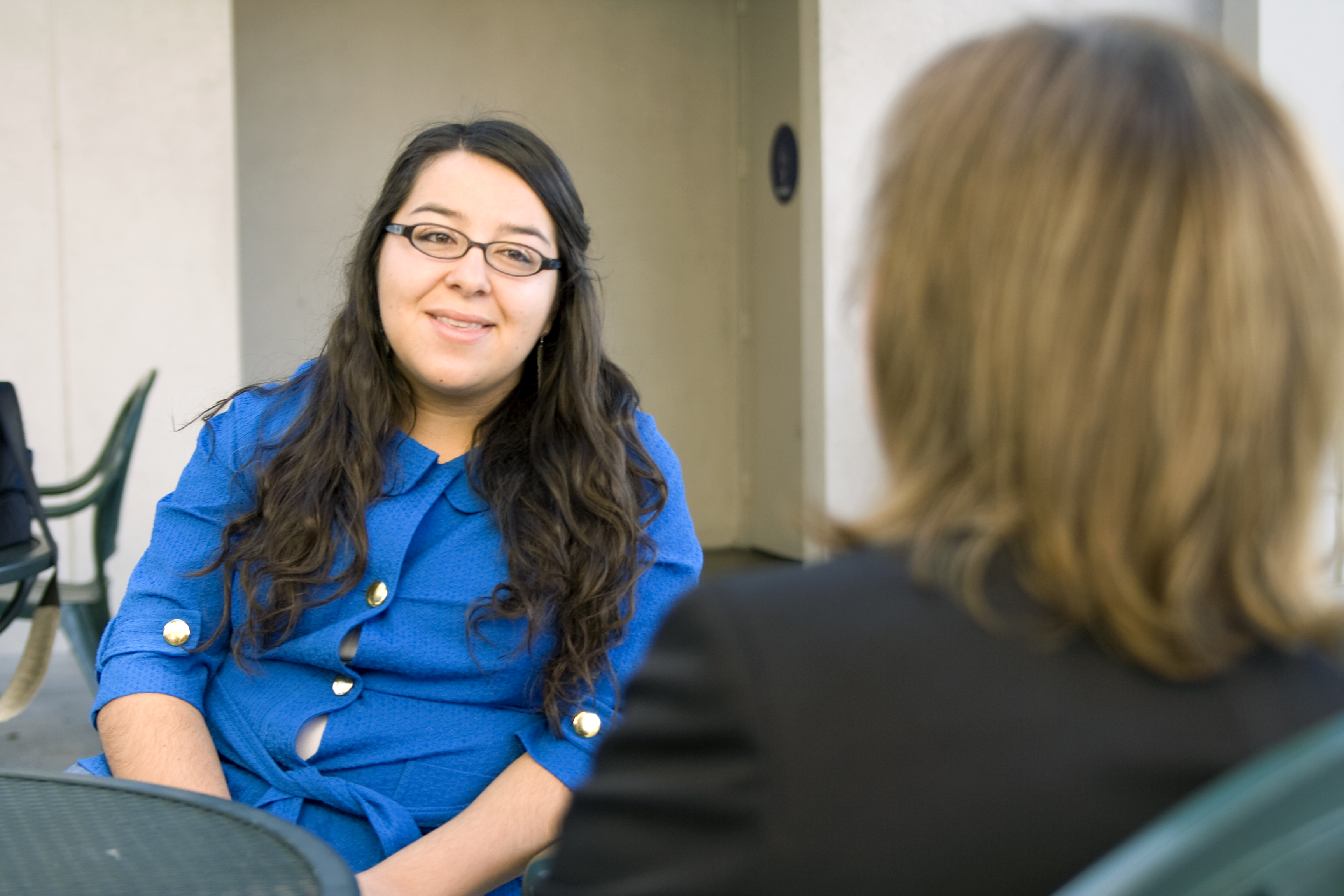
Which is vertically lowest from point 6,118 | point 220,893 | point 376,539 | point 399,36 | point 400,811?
point 400,811

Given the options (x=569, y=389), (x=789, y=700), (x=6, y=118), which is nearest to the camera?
(x=789, y=700)

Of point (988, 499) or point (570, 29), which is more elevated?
point (570, 29)

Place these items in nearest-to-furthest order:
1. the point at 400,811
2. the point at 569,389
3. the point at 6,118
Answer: the point at 400,811 → the point at 569,389 → the point at 6,118

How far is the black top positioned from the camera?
55cm

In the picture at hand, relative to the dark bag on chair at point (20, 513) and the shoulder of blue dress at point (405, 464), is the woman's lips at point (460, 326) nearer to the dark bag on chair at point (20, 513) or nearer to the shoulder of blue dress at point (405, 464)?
the shoulder of blue dress at point (405, 464)

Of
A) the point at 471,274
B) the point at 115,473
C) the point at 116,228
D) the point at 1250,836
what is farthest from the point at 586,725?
the point at 116,228

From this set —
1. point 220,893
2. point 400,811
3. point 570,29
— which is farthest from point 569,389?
→ point 570,29

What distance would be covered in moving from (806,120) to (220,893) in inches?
194

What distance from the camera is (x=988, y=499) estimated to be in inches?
24.3

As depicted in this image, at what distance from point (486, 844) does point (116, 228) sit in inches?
161

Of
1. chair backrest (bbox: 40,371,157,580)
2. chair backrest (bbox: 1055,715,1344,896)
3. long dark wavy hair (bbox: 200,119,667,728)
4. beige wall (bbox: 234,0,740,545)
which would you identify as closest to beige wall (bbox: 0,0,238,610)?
chair backrest (bbox: 40,371,157,580)

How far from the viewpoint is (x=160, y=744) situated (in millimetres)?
1322

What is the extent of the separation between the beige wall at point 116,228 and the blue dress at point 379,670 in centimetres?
344

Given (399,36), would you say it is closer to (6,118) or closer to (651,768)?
(6,118)
